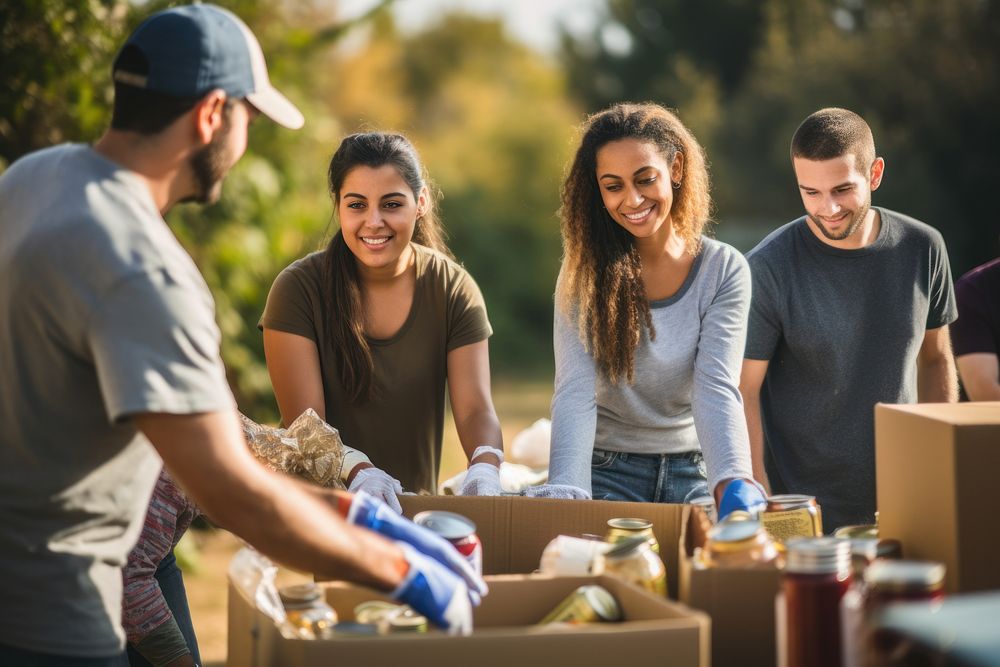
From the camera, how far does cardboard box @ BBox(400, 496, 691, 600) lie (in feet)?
7.35

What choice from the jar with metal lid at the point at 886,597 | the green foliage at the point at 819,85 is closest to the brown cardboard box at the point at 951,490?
the jar with metal lid at the point at 886,597

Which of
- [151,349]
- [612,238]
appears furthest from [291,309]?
[151,349]

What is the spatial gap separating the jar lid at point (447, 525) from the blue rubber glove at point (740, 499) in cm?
56

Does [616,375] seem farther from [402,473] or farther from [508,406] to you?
[508,406]

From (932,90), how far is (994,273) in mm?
13719

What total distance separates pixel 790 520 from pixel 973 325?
175 cm

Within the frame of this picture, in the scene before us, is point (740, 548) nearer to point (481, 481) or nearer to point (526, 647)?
point (526, 647)

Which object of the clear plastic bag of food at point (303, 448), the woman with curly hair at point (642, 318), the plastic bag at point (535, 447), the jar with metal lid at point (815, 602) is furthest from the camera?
the plastic bag at point (535, 447)

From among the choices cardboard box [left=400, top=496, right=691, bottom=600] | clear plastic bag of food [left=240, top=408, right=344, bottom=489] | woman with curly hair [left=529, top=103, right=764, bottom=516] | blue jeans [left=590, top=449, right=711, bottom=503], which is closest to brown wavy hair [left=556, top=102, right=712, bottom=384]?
woman with curly hair [left=529, top=103, right=764, bottom=516]

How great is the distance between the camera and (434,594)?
1651mm

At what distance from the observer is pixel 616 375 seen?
9.13 ft

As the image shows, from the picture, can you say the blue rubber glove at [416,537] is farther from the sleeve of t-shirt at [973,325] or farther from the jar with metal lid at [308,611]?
the sleeve of t-shirt at [973,325]

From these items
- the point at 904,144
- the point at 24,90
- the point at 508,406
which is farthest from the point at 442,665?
the point at 904,144

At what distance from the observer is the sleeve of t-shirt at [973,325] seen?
3.48 m
